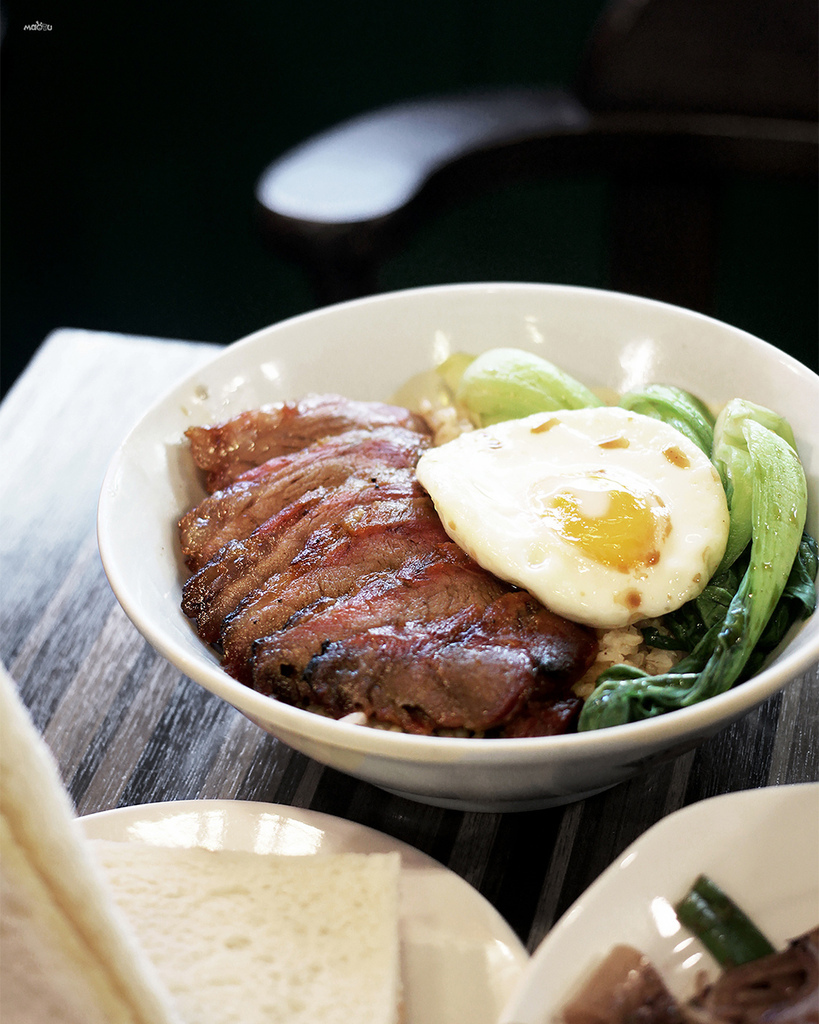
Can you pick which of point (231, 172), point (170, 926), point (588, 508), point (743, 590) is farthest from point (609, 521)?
point (231, 172)

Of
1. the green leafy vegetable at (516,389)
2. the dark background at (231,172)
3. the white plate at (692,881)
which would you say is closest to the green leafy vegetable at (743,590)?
the white plate at (692,881)

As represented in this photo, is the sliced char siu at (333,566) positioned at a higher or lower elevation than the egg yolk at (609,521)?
lower

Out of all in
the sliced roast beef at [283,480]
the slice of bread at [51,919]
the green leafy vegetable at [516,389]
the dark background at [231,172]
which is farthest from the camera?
the dark background at [231,172]

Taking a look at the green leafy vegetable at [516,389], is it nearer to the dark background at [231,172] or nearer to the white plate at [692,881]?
the white plate at [692,881]

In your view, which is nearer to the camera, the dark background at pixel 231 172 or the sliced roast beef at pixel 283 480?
the sliced roast beef at pixel 283 480

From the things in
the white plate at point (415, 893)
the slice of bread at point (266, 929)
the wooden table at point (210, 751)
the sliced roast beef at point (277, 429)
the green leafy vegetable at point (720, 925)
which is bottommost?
the wooden table at point (210, 751)

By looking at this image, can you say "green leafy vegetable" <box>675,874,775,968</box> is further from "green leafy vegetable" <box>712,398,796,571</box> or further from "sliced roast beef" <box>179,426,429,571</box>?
"sliced roast beef" <box>179,426,429,571</box>
